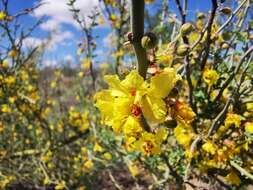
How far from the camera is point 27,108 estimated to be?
5621mm

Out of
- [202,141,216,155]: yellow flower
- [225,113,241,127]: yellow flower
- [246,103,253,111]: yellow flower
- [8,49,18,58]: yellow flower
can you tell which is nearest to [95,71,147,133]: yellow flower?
[202,141,216,155]: yellow flower

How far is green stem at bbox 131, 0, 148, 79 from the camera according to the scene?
87 cm

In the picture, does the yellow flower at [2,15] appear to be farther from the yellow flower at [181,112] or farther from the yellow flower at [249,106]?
the yellow flower at [181,112]

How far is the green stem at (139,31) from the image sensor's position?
2.86 feet

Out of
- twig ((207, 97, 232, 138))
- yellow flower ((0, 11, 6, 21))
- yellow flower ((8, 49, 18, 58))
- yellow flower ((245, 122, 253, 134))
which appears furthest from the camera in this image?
yellow flower ((8, 49, 18, 58))

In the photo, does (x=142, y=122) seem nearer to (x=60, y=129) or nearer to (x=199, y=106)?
(x=199, y=106)

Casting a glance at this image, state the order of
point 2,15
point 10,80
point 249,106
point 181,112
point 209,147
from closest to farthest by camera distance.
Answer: point 181,112
point 209,147
point 249,106
point 2,15
point 10,80

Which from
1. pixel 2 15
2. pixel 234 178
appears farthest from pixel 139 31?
pixel 2 15

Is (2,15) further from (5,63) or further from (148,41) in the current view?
(148,41)

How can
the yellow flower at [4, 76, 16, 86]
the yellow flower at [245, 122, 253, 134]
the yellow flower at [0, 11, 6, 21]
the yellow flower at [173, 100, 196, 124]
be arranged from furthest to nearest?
1. the yellow flower at [4, 76, 16, 86]
2. the yellow flower at [0, 11, 6, 21]
3. the yellow flower at [245, 122, 253, 134]
4. the yellow flower at [173, 100, 196, 124]

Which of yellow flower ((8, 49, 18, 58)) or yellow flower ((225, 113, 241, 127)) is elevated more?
yellow flower ((8, 49, 18, 58))

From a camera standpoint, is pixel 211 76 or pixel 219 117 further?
pixel 211 76

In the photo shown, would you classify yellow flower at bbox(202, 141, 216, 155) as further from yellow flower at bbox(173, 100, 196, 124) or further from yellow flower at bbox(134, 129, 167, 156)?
yellow flower at bbox(173, 100, 196, 124)

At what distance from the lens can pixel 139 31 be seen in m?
0.95
